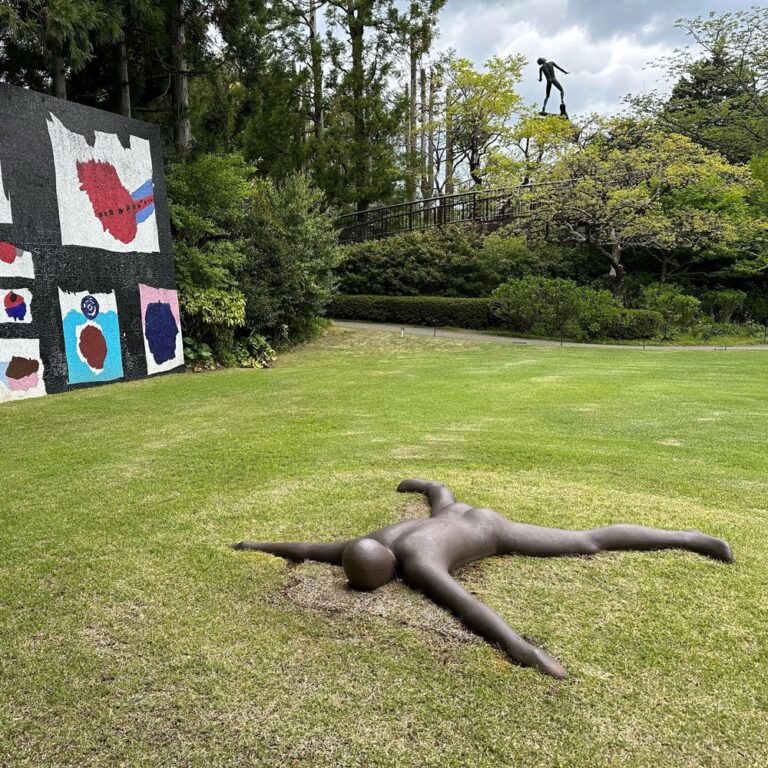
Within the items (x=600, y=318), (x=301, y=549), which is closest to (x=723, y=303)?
(x=600, y=318)

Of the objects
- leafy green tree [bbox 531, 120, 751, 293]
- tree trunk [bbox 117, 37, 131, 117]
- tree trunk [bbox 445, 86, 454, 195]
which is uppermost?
tree trunk [bbox 445, 86, 454, 195]

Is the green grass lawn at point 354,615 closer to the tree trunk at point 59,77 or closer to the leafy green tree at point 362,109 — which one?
the tree trunk at point 59,77

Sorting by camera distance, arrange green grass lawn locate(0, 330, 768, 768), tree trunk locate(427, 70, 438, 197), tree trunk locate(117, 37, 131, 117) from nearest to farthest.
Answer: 1. green grass lawn locate(0, 330, 768, 768)
2. tree trunk locate(117, 37, 131, 117)
3. tree trunk locate(427, 70, 438, 197)

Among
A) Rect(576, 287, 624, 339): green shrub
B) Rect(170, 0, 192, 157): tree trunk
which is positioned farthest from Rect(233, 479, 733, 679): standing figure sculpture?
Rect(576, 287, 624, 339): green shrub

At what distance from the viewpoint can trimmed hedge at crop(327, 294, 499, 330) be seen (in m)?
17.7

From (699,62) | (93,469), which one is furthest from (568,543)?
(699,62)

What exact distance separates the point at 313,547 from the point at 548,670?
1.12 meters

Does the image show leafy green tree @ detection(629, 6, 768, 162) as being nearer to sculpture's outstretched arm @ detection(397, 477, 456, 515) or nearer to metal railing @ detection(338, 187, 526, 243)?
metal railing @ detection(338, 187, 526, 243)

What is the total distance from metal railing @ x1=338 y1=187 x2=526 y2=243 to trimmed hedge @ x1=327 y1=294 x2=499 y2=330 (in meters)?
4.26

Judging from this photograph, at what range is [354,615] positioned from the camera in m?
2.13

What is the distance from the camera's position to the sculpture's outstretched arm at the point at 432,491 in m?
2.95

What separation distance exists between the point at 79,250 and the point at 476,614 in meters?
8.32

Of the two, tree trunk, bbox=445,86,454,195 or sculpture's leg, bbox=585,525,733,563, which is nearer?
sculpture's leg, bbox=585,525,733,563

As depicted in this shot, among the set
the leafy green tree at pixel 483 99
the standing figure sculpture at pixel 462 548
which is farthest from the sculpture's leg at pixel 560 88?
the standing figure sculpture at pixel 462 548
